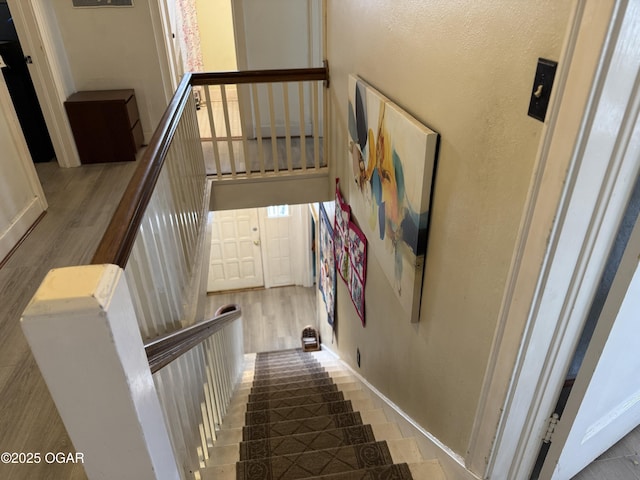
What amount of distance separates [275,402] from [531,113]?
2623 millimetres

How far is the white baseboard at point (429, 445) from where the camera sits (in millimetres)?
1633

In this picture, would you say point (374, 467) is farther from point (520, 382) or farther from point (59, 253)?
point (59, 253)

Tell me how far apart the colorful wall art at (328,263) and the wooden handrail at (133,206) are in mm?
2540

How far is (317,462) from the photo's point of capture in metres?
1.92

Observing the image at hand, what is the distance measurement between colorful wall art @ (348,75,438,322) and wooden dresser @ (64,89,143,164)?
240 centimetres

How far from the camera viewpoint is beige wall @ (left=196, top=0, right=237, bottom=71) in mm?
7355

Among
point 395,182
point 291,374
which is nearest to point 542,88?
point 395,182

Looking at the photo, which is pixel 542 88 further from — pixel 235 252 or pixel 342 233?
pixel 235 252

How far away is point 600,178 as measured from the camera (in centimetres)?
94

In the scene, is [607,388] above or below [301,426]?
above

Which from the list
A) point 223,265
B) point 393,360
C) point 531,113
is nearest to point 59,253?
point 393,360

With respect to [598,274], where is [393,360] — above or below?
below

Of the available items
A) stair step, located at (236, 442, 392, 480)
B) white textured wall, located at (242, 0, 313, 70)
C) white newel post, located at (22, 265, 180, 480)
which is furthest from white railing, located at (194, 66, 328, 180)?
white newel post, located at (22, 265, 180, 480)

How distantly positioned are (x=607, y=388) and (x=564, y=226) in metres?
0.76
